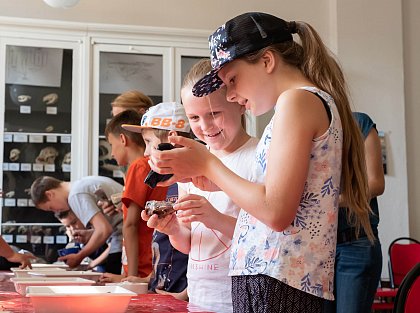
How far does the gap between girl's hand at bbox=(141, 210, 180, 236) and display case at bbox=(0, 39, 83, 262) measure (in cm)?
353

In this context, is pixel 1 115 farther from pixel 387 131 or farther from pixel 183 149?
pixel 183 149

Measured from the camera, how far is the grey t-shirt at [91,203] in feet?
11.5

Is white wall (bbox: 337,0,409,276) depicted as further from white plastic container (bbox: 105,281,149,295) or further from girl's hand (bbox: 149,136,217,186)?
girl's hand (bbox: 149,136,217,186)

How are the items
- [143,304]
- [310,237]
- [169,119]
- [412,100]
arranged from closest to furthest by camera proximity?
[310,237]
[143,304]
[169,119]
[412,100]

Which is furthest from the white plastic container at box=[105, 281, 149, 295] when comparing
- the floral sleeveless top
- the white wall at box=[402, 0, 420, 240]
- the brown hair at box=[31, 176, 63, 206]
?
the white wall at box=[402, 0, 420, 240]

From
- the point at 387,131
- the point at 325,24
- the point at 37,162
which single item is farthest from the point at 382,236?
the point at 37,162

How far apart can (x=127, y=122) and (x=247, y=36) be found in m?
1.85

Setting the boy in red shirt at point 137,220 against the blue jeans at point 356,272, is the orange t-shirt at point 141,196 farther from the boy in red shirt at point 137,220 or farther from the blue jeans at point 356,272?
the blue jeans at point 356,272

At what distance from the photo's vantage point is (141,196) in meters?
2.71

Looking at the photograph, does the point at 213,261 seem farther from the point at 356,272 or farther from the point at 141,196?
the point at 141,196

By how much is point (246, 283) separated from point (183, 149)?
0.91 ft

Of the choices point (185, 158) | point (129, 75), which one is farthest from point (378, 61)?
point (185, 158)

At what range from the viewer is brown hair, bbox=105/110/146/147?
306cm

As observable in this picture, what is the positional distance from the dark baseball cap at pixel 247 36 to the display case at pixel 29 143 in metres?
4.01
